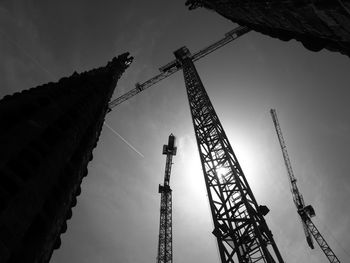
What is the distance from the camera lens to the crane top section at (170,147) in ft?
178

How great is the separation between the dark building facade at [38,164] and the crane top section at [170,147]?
3890 centimetres

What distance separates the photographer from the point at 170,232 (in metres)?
41.8

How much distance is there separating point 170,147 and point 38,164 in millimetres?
46084

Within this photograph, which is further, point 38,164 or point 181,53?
point 181,53

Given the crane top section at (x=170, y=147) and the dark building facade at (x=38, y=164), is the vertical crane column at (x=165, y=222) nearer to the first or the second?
the crane top section at (x=170, y=147)

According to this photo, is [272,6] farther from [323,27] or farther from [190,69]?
[190,69]

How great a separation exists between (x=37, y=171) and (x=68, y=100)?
233 inches

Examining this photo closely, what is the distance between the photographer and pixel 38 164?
8.59 meters

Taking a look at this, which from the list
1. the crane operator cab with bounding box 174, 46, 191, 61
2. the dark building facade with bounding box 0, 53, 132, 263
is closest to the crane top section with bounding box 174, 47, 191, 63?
the crane operator cab with bounding box 174, 46, 191, 61

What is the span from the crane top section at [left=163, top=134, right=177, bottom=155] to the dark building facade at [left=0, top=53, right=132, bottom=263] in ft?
128

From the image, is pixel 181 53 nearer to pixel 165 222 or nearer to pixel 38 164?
pixel 165 222

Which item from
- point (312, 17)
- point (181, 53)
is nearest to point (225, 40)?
point (181, 53)

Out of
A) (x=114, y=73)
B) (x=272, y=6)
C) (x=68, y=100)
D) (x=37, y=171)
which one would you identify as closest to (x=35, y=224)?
(x=37, y=171)

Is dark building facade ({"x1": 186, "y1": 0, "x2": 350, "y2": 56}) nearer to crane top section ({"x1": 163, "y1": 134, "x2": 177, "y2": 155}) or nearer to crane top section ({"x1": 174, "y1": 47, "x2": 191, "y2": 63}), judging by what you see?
crane top section ({"x1": 174, "y1": 47, "x2": 191, "y2": 63})
